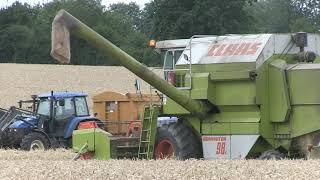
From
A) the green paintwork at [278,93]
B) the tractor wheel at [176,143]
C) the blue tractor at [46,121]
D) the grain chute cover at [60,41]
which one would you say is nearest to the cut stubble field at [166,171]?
the grain chute cover at [60,41]

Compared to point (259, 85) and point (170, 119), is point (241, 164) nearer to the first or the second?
point (259, 85)

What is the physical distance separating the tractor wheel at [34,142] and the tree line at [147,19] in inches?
885

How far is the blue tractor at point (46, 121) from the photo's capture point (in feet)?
64.4

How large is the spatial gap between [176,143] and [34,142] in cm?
703

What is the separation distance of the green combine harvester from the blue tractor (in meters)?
5.88

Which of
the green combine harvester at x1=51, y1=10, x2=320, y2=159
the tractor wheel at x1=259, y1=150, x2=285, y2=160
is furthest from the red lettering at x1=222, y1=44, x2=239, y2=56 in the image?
the tractor wheel at x1=259, y1=150, x2=285, y2=160

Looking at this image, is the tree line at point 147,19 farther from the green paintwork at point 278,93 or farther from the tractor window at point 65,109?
the green paintwork at point 278,93

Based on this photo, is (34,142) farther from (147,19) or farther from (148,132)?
(147,19)

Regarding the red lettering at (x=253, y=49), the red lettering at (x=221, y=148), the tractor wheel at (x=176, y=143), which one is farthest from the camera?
the tractor wheel at (x=176, y=143)

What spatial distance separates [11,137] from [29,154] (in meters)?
4.86

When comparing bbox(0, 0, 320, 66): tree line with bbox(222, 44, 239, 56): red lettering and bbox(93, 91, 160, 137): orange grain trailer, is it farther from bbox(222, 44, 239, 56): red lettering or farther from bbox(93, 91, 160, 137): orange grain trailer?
bbox(222, 44, 239, 56): red lettering

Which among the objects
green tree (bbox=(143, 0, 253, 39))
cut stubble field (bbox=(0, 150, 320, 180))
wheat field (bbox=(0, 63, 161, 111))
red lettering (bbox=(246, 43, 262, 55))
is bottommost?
cut stubble field (bbox=(0, 150, 320, 180))

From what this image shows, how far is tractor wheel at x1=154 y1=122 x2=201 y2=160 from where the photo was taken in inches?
521

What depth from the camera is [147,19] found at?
2798 inches
